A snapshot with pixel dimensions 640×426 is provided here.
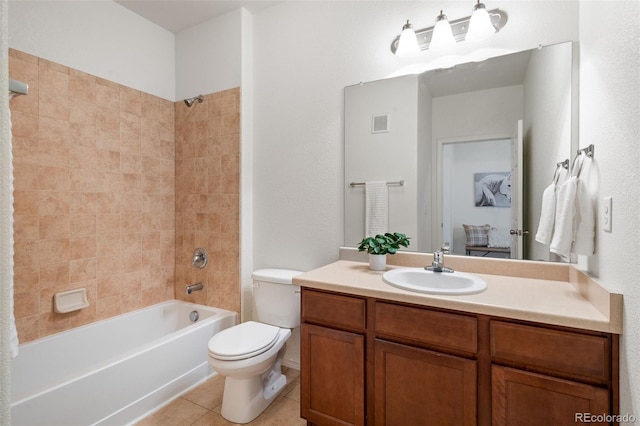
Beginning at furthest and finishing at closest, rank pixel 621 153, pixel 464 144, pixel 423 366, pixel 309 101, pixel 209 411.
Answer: pixel 309 101 < pixel 209 411 < pixel 464 144 < pixel 423 366 < pixel 621 153

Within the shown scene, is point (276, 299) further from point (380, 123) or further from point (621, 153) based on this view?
point (621, 153)

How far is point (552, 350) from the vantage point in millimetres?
1073

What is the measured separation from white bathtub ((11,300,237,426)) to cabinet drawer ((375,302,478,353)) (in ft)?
4.63

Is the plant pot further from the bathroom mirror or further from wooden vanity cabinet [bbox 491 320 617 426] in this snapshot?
wooden vanity cabinet [bbox 491 320 617 426]

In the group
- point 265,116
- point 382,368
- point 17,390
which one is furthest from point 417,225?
point 17,390

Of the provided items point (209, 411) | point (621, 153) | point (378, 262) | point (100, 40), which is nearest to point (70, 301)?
point (209, 411)

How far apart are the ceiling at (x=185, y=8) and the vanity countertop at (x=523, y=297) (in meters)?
2.09

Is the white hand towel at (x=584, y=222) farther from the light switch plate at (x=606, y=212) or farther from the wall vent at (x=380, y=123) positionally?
the wall vent at (x=380, y=123)

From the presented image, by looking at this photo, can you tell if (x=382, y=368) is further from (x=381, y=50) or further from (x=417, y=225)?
(x=381, y=50)

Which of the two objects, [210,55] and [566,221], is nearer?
[566,221]

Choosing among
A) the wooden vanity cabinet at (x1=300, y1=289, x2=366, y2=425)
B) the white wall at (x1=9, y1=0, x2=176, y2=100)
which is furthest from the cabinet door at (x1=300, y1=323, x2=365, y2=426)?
the white wall at (x1=9, y1=0, x2=176, y2=100)

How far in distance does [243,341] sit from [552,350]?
4.83 ft

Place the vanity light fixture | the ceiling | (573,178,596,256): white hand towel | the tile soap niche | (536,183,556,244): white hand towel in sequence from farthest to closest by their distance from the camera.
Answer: the ceiling
the tile soap niche
the vanity light fixture
(536,183,556,244): white hand towel
(573,178,596,256): white hand towel

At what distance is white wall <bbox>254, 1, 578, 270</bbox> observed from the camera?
196cm
